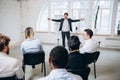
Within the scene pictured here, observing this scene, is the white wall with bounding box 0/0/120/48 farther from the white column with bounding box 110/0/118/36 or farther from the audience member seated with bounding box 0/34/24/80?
the audience member seated with bounding box 0/34/24/80

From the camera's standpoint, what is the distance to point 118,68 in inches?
176

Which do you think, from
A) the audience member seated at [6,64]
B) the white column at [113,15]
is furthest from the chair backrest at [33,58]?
the white column at [113,15]

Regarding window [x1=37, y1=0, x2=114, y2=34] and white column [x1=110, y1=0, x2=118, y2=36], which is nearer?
white column [x1=110, y1=0, x2=118, y2=36]

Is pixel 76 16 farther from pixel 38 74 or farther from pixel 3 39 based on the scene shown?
pixel 3 39

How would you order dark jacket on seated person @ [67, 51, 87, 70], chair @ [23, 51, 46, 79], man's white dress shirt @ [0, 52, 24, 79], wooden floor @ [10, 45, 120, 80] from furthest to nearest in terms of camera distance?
wooden floor @ [10, 45, 120, 80], chair @ [23, 51, 46, 79], dark jacket on seated person @ [67, 51, 87, 70], man's white dress shirt @ [0, 52, 24, 79]

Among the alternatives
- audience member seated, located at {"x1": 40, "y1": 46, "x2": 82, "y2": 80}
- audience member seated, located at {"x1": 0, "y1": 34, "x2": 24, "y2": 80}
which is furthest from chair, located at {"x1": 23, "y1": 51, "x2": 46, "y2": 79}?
audience member seated, located at {"x1": 40, "y1": 46, "x2": 82, "y2": 80}

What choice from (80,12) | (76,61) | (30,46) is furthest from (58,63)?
(80,12)

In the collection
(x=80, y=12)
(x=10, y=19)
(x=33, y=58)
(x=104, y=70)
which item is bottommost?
(x=104, y=70)

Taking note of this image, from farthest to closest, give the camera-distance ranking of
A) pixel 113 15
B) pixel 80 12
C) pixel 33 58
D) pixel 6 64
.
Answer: pixel 80 12
pixel 113 15
pixel 33 58
pixel 6 64

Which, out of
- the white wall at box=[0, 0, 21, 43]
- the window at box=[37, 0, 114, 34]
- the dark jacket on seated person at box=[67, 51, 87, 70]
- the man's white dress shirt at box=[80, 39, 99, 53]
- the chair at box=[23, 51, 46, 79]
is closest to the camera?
the dark jacket on seated person at box=[67, 51, 87, 70]

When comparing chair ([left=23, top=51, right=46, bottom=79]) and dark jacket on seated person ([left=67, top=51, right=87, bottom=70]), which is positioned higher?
dark jacket on seated person ([left=67, top=51, right=87, bottom=70])

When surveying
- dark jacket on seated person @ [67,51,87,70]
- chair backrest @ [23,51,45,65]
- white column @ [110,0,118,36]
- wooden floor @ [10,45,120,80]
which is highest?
white column @ [110,0,118,36]

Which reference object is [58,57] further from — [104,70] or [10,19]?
[10,19]

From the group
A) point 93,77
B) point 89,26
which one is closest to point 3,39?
point 93,77
